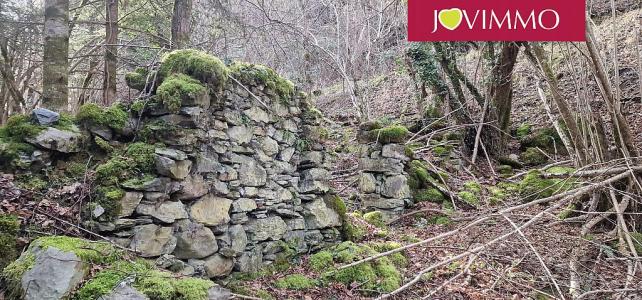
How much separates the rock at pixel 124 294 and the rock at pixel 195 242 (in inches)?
36.7

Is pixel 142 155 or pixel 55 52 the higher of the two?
pixel 55 52

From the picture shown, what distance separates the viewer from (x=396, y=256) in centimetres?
504

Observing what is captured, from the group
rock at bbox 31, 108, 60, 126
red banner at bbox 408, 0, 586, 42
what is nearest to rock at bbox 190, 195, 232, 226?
rock at bbox 31, 108, 60, 126

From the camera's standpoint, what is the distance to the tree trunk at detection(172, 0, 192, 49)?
239 inches

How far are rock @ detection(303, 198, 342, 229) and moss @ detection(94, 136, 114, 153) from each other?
2256 mm

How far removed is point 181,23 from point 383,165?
3.77 metres

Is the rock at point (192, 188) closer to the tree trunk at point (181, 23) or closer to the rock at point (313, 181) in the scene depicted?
the rock at point (313, 181)

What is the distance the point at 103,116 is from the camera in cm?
336

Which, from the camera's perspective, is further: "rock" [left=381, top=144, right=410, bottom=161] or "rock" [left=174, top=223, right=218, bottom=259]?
"rock" [left=381, top=144, right=410, bottom=161]

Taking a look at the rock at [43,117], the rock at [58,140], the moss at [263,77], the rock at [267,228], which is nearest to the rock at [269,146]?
the moss at [263,77]

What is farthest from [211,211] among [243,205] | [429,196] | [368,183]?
[429,196]

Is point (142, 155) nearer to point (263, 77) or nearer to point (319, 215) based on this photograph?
point (263, 77)

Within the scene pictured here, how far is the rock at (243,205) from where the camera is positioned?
4020 mm

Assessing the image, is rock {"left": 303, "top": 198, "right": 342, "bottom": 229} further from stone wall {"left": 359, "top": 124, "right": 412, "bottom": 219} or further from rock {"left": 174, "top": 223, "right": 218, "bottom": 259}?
stone wall {"left": 359, "top": 124, "right": 412, "bottom": 219}
